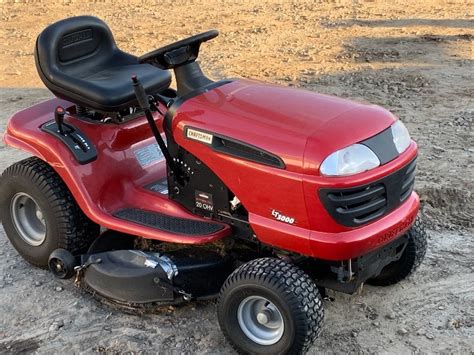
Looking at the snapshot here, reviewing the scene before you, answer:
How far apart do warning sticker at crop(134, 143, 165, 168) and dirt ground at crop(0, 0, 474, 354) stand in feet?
2.79

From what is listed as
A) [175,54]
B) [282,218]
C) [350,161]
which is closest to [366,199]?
[350,161]

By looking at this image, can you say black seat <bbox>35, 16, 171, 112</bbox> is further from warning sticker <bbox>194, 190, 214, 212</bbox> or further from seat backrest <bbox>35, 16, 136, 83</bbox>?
warning sticker <bbox>194, 190, 214, 212</bbox>

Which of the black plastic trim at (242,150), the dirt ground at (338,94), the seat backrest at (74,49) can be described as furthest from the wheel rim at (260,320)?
the seat backrest at (74,49)

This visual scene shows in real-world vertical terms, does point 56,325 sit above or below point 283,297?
below

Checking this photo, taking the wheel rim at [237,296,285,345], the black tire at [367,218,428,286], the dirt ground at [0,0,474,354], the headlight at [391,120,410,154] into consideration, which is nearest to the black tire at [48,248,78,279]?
the dirt ground at [0,0,474,354]

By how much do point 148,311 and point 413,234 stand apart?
152 cm

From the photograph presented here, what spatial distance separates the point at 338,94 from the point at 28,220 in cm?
395

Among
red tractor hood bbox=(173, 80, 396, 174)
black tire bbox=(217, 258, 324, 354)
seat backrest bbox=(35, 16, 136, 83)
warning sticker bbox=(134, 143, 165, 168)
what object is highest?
seat backrest bbox=(35, 16, 136, 83)

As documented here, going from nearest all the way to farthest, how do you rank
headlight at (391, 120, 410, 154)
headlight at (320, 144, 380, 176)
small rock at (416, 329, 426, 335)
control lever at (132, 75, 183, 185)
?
headlight at (320, 144, 380, 176)
headlight at (391, 120, 410, 154)
control lever at (132, 75, 183, 185)
small rock at (416, 329, 426, 335)

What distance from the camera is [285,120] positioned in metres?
3.20

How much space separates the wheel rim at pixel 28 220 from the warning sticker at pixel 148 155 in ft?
2.37

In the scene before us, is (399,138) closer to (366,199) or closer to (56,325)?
(366,199)

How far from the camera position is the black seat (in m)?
3.84

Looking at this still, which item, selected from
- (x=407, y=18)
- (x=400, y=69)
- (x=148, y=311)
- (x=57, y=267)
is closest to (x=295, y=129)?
(x=148, y=311)
